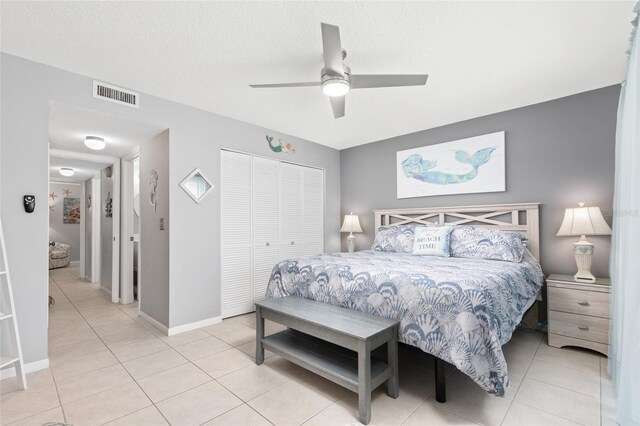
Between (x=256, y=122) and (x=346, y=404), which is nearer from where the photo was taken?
(x=346, y=404)

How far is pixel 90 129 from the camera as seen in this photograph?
3.36m

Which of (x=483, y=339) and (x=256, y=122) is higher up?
(x=256, y=122)

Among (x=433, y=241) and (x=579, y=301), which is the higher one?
(x=433, y=241)

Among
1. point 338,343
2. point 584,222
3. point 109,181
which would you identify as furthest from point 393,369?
point 109,181

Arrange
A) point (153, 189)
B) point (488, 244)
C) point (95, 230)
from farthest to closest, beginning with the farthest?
point (95, 230) → point (153, 189) → point (488, 244)

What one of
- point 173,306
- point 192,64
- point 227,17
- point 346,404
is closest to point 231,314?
point 173,306

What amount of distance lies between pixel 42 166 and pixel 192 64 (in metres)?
1.54

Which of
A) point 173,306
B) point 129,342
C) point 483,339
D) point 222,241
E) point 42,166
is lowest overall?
point 129,342

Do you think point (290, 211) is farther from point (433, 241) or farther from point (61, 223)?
point (61, 223)

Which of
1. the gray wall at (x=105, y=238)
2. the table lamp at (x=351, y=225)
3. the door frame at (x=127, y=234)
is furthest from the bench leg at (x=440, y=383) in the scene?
the gray wall at (x=105, y=238)

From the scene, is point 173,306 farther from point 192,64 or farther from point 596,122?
point 596,122

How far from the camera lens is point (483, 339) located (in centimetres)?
181

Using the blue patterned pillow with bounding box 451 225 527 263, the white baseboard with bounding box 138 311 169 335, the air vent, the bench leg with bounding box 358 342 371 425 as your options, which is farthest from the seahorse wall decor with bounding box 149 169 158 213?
the blue patterned pillow with bounding box 451 225 527 263

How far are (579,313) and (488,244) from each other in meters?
0.95
